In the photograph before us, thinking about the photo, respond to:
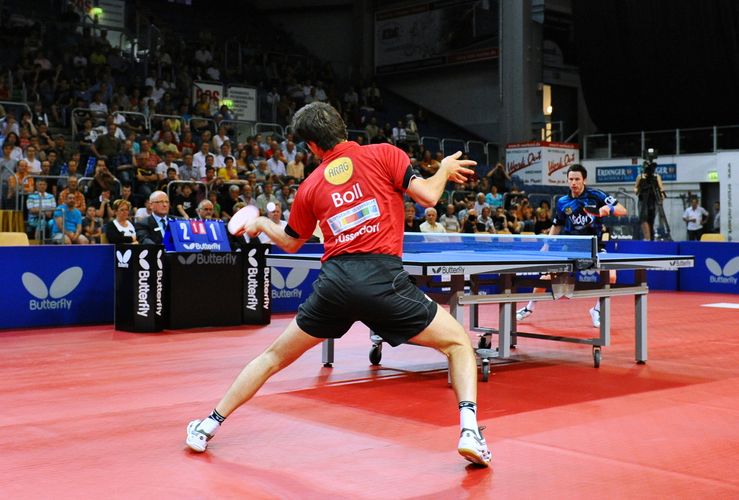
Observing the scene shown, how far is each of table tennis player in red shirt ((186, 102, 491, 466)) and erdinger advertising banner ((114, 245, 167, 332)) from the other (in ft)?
21.0

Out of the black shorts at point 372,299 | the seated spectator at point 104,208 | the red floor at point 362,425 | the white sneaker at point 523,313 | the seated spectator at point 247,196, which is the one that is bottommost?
the red floor at point 362,425

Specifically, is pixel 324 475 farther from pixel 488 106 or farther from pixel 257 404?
pixel 488 106

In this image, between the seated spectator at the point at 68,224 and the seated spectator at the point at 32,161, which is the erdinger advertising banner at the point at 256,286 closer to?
the seated spectator at the point at 68,224

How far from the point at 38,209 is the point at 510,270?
9.70m

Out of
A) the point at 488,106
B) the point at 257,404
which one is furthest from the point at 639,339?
the point at 488,106

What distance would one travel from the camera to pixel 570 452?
5.05 m

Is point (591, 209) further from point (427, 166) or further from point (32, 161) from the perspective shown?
point (427, 166)

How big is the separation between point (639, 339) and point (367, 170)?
4715mm

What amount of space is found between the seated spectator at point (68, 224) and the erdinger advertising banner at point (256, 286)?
11.4 ft

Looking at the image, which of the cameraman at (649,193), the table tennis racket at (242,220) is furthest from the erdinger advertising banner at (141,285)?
the cameraman at (649,193)

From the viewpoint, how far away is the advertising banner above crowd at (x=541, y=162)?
86.8ft

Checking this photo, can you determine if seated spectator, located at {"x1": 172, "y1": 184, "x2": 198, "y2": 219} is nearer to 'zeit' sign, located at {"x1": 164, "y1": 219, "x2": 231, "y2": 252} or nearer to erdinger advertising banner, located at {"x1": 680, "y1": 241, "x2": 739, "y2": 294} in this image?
'zeit' sign, located at {"x1": 164, "y1": 219, "x2": 231, "y2": 252}

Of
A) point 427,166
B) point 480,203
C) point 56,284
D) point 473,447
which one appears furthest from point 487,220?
point 473,447

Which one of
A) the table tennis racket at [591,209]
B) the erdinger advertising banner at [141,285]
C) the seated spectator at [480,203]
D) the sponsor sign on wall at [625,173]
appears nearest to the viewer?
the table tennis racket at [591,209]
